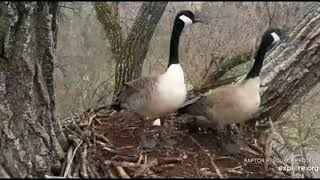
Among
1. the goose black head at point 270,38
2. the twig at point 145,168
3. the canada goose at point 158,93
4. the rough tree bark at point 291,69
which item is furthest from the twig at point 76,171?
the goose black head at point 270,38

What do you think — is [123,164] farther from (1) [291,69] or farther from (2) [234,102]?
(1) [291,69]

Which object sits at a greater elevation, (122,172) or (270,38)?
(270,38)

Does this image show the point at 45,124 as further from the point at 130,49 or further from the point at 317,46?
the point at 130,49

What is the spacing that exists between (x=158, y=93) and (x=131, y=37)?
2367 mm

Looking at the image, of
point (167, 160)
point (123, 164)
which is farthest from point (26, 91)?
point (167, 160)

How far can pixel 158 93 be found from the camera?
380cm

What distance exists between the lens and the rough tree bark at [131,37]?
5.97 m

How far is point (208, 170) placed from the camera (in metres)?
3.25

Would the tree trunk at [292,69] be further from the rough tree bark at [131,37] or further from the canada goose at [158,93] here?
the rough tree bark at [131,37]

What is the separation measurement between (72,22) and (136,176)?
766 cm

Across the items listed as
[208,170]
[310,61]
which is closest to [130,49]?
[310,61]

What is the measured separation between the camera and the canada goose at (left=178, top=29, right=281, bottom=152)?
3.61 m

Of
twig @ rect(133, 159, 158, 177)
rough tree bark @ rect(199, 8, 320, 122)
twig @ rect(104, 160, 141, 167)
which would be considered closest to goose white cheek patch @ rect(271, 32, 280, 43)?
rough tree bark @ rect(199, 8, 320, 122)

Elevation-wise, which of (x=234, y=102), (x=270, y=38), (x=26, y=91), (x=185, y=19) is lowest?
(x=234, y=102)
